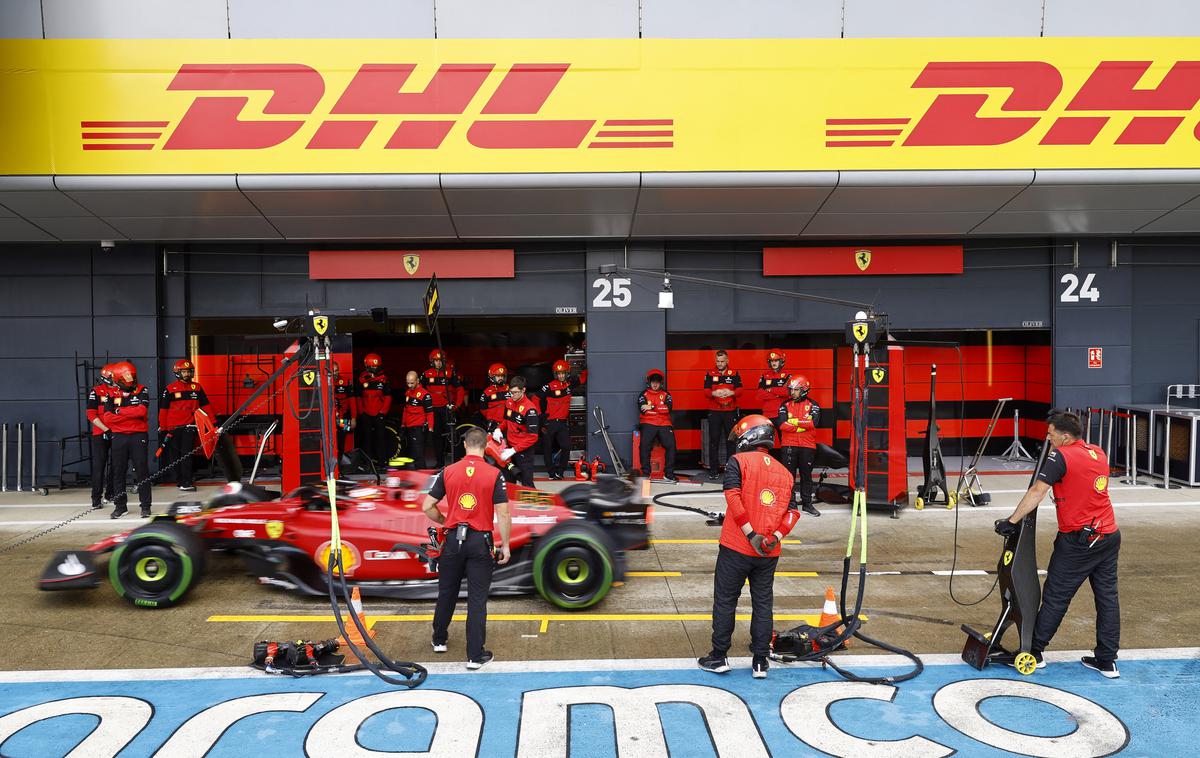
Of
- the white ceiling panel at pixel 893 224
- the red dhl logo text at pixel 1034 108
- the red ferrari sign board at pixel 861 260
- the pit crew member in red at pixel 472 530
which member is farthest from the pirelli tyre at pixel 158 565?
the red ferrari sign board at pixel 861 260

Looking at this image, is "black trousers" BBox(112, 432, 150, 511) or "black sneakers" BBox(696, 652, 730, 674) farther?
"black trousers" BBox(112, 432, 150, 511)

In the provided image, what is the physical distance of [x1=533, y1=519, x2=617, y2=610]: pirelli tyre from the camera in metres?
7.36

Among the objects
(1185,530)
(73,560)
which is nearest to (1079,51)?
(1185,530)

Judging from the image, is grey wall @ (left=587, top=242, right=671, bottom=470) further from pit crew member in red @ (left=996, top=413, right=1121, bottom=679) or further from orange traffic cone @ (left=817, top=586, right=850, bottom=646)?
pit crew member in red @ (left=996, top=413, right=1121, bottom=679)

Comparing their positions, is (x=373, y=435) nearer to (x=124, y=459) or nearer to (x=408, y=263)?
(x=408, y=263)

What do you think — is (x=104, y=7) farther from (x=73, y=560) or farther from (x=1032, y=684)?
(x=1032, y=684)

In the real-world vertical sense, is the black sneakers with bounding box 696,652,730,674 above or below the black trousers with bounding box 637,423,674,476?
below

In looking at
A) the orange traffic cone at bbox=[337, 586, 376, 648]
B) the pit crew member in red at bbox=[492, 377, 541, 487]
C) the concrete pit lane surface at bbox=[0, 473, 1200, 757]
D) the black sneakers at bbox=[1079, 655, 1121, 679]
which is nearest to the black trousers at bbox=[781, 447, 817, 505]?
the concrete pit lane surface at bbox=[0, 473, 1200, 757]

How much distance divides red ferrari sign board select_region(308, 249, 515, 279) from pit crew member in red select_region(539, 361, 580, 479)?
226cm

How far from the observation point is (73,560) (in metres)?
7.58

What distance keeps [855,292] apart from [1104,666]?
1016 cm

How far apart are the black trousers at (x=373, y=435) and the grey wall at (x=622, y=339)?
14.5 feet

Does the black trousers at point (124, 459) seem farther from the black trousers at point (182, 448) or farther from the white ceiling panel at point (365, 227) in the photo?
the white ceiling panel at point (365, 227)

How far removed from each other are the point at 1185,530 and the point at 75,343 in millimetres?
18647
